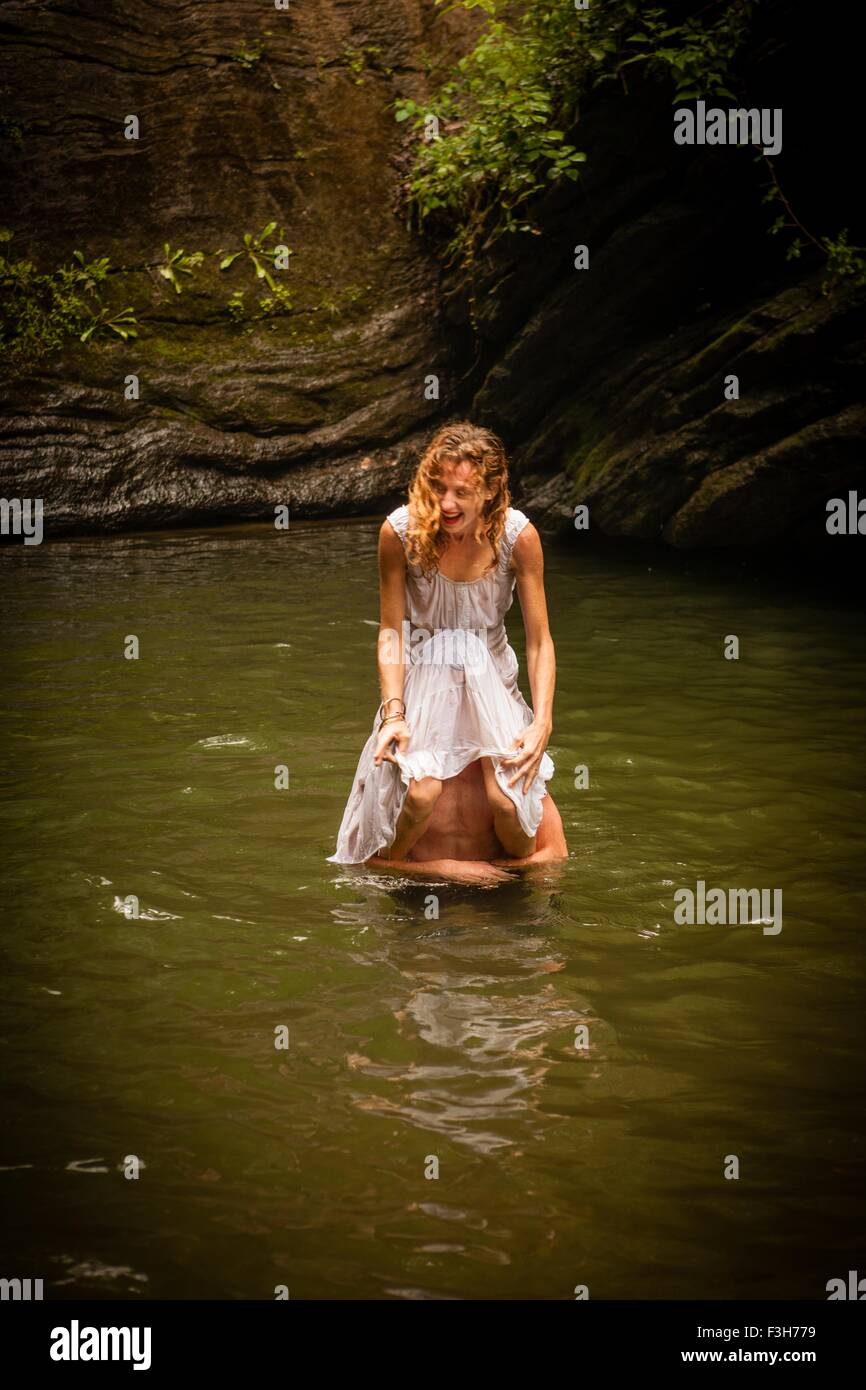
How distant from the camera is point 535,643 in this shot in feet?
18.0

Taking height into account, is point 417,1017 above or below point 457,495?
below

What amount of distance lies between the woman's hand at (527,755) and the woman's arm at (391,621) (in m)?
0.43

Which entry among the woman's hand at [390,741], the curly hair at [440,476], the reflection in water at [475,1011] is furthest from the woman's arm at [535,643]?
the reflection in water at [475,1011]

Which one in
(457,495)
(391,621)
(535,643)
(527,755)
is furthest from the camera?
(535,643)

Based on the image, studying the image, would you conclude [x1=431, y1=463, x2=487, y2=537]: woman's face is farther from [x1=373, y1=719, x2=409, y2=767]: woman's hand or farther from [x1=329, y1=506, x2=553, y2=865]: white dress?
[x1=373, y1=719, x2=409, y2=767]: woman's hand

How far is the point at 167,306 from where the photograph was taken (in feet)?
49.6

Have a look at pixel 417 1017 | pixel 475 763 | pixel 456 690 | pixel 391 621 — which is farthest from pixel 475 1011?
pixel 391 621

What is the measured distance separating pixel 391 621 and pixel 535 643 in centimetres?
63

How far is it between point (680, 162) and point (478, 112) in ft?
10.4

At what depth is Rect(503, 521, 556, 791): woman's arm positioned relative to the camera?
5.15 meters

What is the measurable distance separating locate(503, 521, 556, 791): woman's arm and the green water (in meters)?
0.58

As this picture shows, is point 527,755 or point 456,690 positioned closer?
point 527,755

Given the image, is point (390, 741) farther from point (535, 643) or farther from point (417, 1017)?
point (417, 1017)

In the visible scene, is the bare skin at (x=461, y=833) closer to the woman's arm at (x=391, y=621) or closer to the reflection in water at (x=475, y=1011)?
the reflection in water at (x=475, y=1011)
